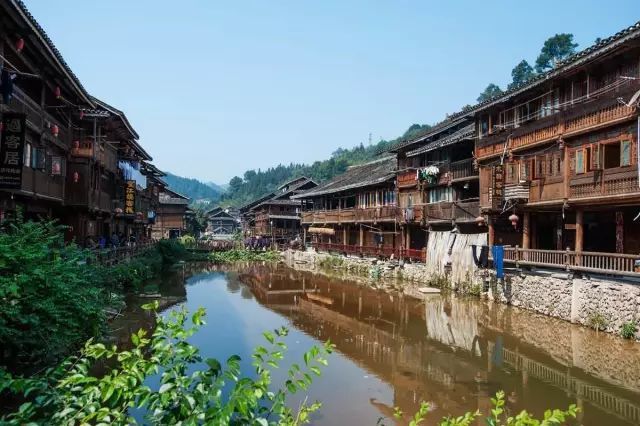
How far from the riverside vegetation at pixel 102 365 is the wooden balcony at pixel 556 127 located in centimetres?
1262

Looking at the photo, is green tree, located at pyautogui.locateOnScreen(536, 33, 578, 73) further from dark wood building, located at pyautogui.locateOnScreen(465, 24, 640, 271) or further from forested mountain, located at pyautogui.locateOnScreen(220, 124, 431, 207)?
dark wood building, located at pyautogui.locateOnScreen(465, 24, 640, 271)

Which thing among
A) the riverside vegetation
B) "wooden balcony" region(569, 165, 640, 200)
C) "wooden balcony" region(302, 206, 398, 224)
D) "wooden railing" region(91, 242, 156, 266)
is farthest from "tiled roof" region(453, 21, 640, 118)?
"wooden railing" region(91, 242, 156, 266)

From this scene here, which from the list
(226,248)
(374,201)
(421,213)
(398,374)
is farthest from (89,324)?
(226,248)

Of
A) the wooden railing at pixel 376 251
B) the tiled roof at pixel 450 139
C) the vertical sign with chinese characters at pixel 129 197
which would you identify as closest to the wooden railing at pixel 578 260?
the tiled roof at pixel 450 139

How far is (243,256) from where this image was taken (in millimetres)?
60125

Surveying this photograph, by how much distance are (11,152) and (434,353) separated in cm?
1518

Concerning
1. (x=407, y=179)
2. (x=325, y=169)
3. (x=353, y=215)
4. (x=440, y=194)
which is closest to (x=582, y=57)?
(x=440, y=194)

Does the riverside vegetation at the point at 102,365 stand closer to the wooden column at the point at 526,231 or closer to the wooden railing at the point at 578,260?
the wooden railing at the point at 578,260

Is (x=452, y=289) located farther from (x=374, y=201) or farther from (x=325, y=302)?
(x=374, y=201)

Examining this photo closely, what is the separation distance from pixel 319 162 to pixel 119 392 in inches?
5960

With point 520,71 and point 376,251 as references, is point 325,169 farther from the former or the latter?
point 376,251

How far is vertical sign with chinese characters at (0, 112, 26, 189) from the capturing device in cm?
1471

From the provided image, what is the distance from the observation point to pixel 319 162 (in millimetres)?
154000

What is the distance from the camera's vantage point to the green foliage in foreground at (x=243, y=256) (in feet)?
189
